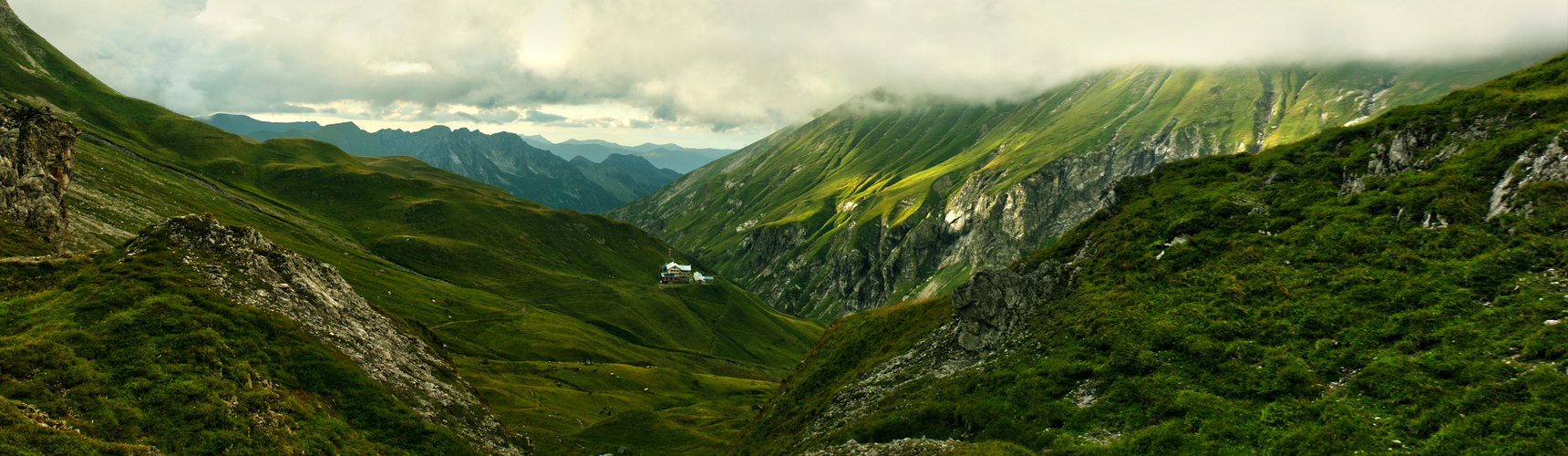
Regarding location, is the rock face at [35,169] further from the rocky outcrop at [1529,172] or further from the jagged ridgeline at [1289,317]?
the rocky outcrop at [1529,172]

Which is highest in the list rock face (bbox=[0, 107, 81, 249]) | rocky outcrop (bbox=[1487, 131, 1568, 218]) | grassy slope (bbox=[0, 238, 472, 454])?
rock face (bbox=[0, 107, 81, 249])

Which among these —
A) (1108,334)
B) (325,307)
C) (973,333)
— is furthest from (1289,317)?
(325,307)

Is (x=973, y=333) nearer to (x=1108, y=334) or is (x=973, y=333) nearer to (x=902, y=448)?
(x=1108, y=334)

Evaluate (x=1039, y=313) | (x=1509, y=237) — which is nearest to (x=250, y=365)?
(x=1039, y=313)

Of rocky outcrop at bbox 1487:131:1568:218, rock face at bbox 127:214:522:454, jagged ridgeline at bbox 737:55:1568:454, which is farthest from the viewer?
rock face at bbox 127:214:522:454

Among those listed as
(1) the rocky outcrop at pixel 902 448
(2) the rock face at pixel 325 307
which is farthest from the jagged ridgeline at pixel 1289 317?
(2) the rock face at pixel 325 307

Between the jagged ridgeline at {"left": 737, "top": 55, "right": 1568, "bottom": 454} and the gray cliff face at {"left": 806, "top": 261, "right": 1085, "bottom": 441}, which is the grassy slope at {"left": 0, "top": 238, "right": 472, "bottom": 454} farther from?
the gray cliff face at {"left": 806, "top": 261, "right": 1085, "bottom": 441}

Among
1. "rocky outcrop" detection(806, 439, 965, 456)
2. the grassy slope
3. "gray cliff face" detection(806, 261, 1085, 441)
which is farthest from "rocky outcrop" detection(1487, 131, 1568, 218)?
the grassy slope
